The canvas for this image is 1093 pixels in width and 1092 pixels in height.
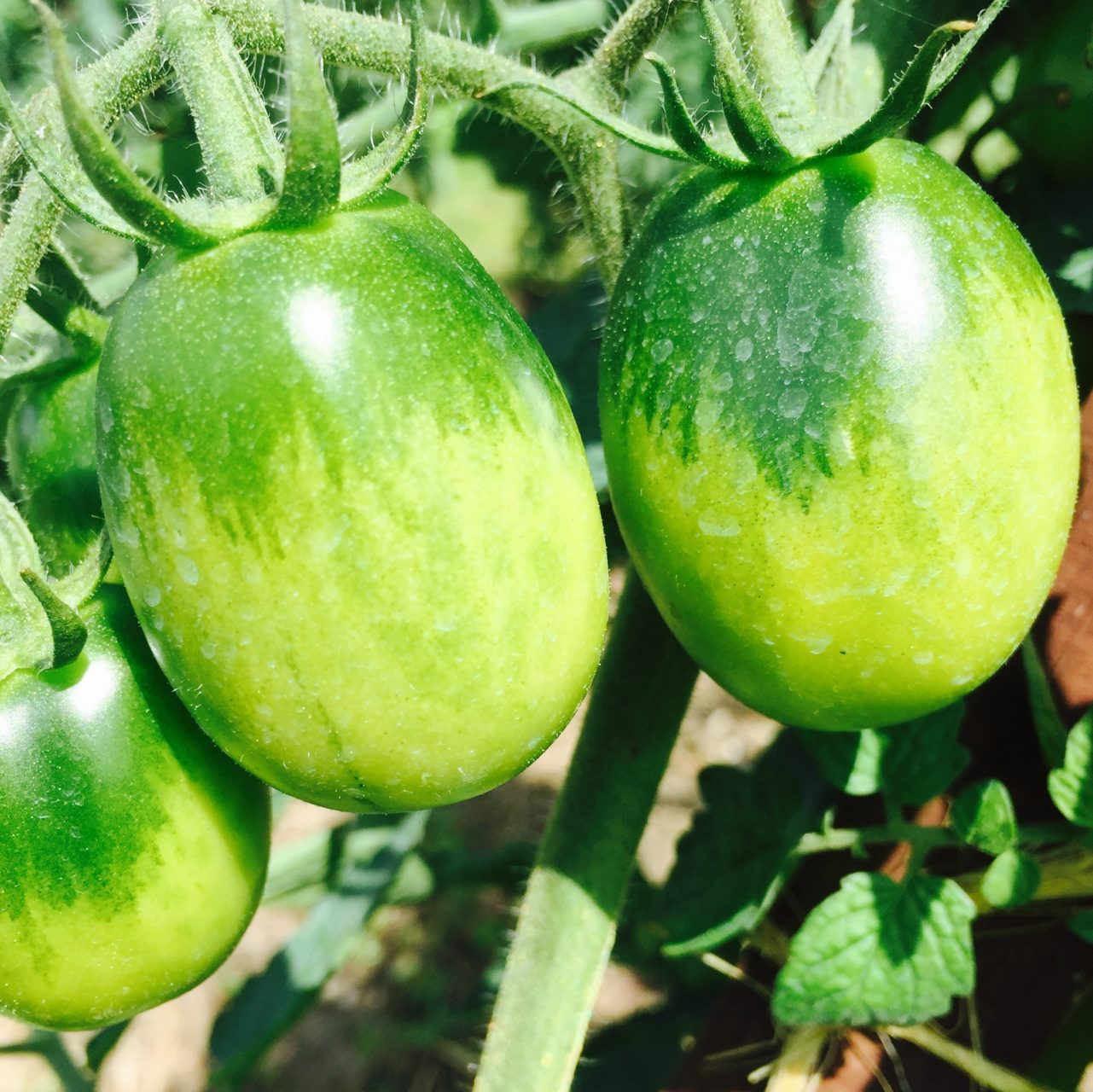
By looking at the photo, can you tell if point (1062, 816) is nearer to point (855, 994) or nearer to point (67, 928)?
point (855, 994)

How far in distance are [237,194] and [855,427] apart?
1.27 feet

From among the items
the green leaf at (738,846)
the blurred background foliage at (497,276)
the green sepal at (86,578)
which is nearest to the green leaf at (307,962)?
the blurred background foliage at (497,276)

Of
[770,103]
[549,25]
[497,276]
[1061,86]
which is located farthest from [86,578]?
[497,276]

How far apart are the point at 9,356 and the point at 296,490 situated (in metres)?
0.61

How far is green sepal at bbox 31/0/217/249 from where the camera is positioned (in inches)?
21.8

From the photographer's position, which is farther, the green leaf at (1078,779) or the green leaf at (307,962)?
the green leaf at (307,962)

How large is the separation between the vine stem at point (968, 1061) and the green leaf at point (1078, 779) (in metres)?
0.23

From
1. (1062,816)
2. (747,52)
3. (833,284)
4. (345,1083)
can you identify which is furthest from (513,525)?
(345,1083)

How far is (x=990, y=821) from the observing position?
912 millimetres

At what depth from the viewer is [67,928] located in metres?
0.75

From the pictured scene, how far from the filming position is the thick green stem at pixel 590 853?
37.1 inches

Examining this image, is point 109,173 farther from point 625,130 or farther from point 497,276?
point 497,276

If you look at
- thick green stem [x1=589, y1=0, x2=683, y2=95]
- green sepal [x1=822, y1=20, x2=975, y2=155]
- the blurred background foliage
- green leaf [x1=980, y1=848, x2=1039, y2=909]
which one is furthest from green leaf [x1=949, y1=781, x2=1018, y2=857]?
thick green stem [x1=589, y1=0, x2=683, y2=95]

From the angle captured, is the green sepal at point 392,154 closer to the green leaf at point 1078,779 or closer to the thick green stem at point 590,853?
the thick green stem at point 590,853
